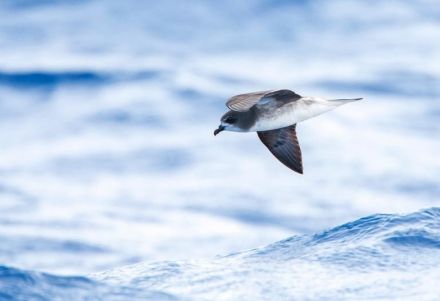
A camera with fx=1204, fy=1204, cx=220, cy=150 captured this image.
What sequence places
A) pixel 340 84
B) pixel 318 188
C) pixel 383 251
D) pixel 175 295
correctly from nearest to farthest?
pixel 175 295 → pixel 383 251 → pixel 318 188 → pixel 340 84

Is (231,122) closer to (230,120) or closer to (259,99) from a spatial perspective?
(230,120)

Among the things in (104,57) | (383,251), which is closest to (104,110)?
(104,57)

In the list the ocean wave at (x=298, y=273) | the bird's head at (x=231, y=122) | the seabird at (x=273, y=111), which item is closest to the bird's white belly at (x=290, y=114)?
the seabird at (x=273, y=111)

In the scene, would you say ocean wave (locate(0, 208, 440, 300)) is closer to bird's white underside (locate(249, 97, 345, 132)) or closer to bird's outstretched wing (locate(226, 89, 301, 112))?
bird's white underside (locate(249, 97, 345, 132))

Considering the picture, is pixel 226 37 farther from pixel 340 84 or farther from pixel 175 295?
pixel 175 295

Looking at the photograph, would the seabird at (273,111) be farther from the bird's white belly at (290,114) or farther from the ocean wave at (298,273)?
the ocean wave at (298,273)

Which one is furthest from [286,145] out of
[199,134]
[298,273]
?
[199,134]
